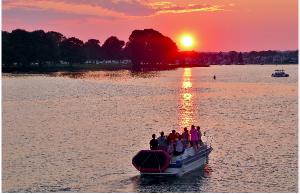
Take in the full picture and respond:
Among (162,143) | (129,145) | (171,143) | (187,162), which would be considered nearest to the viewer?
(171,143)

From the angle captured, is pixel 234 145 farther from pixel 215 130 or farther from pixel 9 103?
pixel 9 103

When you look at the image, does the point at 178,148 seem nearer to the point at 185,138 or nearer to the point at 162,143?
the point at 162,143

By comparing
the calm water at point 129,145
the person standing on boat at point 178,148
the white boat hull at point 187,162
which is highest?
the person standing on boat at point 178,148

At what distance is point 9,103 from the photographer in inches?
3531

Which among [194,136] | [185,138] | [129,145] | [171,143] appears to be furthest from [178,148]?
[129,145]

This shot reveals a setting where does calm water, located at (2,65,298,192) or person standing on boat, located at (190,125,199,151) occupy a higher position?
person standing on boat, located at (190,125,199,151)

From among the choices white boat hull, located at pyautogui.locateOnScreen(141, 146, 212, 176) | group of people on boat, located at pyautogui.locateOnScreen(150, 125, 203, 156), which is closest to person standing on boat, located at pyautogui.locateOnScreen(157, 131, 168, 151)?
group of people on boat, located at pyautogui.locateOnScreen(150, 125, 203, 156)

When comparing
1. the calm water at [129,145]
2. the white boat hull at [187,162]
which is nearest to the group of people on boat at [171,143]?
the white boat hull at [187,162]

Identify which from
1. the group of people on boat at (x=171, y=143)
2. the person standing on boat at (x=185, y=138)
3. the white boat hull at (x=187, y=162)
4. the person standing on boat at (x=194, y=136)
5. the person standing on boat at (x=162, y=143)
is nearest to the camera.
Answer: the white boat hull at (x=187, y=162)

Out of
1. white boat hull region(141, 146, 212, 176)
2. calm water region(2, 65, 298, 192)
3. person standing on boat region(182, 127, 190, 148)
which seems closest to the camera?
calm water region(2, 65, 298, 192)

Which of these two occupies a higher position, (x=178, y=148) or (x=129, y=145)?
(x=178, y=148)

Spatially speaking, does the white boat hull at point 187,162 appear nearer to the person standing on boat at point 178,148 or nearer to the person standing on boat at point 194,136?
the person standing on boat at point 178,148

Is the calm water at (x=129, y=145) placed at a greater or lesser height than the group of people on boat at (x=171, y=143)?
lesser

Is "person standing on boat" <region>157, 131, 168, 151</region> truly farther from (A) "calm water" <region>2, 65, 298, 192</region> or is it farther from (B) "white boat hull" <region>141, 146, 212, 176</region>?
(A) "calm water" <region>2, 65, 298, 192</region>
